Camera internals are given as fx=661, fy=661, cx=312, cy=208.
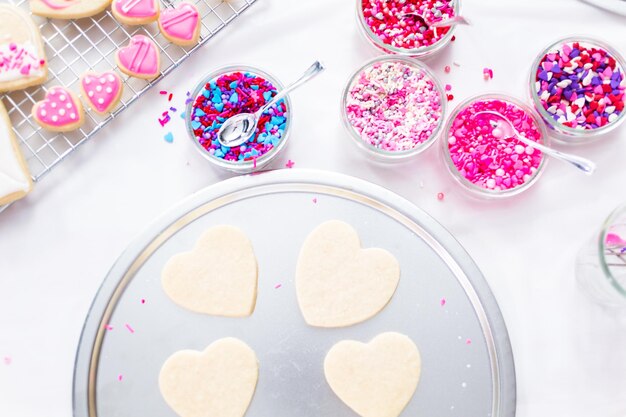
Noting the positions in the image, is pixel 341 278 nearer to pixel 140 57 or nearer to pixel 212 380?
pixel 212 380

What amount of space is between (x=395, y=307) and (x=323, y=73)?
0.48 m

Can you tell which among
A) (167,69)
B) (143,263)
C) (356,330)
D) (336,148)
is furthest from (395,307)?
(167,69)

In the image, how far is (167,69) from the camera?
1269mm

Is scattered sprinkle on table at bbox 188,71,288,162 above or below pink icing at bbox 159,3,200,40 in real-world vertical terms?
below

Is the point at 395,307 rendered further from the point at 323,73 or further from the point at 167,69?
the point at 167,69

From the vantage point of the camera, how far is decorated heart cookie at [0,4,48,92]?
3.97 ft

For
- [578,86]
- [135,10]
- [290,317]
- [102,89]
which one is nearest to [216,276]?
[290,317]

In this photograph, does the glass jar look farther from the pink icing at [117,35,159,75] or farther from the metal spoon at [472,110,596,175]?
the pink icing at [117,35,159,75]

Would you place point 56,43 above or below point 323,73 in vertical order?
above

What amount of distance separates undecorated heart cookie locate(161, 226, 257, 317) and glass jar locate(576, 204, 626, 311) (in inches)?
24.4

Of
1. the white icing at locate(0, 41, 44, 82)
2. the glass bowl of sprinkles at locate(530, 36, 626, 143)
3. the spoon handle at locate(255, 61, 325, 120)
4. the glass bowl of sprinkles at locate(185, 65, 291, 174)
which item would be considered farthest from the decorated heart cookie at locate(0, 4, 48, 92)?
the glass bowl of sprinkles at locate(530, 36, 626, 143)

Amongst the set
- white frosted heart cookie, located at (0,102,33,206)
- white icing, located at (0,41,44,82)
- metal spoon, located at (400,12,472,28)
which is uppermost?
white icing, located at (0,41,44,82)

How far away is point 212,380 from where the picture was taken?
1194 millimetres

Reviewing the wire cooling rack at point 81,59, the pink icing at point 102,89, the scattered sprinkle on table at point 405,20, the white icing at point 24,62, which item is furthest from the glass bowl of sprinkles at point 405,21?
the white icing at point 24,62
